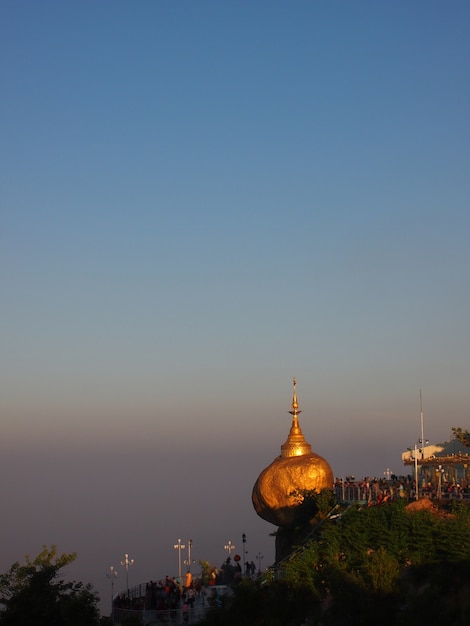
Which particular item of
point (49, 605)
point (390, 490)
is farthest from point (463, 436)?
point (49, 605)

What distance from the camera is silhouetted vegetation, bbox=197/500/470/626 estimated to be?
72.6 ft

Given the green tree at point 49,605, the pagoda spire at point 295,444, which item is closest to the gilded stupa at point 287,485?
the pagoda spire at point 295,444

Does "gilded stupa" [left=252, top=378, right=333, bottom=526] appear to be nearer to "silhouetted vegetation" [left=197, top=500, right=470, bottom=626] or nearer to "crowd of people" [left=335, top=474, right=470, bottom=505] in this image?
"crowd of people" [left=335, top=474, right=470, bottom=505]

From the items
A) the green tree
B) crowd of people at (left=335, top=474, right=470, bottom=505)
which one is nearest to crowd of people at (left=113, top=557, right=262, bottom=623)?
the green tree

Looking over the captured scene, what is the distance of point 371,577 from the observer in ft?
77.1


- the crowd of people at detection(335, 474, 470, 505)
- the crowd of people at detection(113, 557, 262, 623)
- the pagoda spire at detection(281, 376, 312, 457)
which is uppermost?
the pagoda spire at detection(281, 376, 312, 457)

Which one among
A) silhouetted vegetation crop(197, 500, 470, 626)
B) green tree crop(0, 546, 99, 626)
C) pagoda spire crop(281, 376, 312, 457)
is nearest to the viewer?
silhouetted vegetation crop(197, 500, 470, 626)

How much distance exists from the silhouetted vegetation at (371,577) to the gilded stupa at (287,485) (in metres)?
3.98

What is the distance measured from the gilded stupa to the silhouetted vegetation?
13.1 ft

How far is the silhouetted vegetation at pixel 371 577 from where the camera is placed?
22141mm

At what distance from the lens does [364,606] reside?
73.5 ft

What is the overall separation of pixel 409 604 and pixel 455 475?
19710 millimetres

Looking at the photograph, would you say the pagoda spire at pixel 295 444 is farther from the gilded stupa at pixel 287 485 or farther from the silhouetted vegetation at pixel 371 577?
the silhouetted vegetation at pixel 371 577

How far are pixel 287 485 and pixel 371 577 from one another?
29.1 ft
